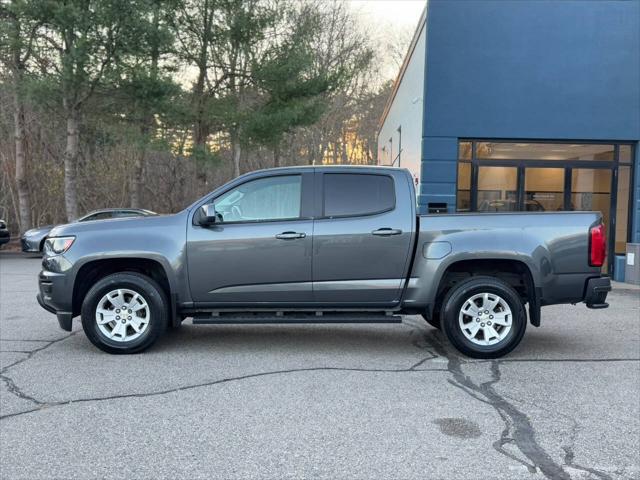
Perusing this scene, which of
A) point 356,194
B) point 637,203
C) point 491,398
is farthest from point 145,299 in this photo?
point 637,203

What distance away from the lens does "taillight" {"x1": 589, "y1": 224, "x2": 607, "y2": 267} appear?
5387 mm

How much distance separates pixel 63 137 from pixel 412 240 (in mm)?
23262

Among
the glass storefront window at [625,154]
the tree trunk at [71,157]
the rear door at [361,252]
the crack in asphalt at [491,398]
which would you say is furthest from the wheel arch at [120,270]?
the tree trunk at [71,157]

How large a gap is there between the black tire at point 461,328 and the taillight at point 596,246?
0.86 meters

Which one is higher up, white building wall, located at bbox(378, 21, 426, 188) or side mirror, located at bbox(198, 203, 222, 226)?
white building wall, located at bbox(378, 21, 426, 188)

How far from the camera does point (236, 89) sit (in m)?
18.5

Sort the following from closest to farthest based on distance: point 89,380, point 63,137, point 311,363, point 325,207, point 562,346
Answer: point 89,380
point 311,363
point 325,207
point 562,346
point 63,137

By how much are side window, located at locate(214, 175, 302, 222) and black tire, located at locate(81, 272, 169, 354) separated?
1068 mm

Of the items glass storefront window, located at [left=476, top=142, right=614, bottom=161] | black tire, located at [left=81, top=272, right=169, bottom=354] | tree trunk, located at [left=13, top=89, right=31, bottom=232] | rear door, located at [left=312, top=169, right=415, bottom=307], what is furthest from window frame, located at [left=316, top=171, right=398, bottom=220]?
tree trunk, located at [left=13, top=89, right=31, bottom=232]

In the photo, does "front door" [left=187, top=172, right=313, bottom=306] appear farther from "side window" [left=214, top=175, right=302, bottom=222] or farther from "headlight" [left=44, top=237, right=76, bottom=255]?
"headlight" [left=44, top=237, right=76, bottom=255]

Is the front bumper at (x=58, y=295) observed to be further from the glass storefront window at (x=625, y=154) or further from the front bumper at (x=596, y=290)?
the glass storefront window at (x=625, y=154)

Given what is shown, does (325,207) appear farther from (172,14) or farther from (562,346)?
(172,14)

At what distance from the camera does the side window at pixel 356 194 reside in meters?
5.59

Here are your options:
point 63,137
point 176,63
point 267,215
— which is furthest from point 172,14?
point 267,215
